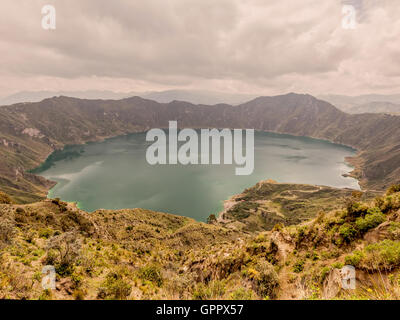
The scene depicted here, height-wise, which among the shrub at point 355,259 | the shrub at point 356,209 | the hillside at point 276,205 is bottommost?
the hillside at point 276,205

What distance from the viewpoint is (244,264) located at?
18.3m

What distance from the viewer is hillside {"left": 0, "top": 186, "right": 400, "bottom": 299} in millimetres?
9383

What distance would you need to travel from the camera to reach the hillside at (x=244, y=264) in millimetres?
9383

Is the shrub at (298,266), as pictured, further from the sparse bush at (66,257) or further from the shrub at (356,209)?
the sparse bush at (66,257)

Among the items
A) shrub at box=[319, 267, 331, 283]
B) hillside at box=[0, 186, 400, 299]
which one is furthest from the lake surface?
shrub at box=[319, 267, 331, 283]

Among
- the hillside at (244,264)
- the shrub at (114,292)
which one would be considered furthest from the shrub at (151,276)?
the shrub at (114,292)

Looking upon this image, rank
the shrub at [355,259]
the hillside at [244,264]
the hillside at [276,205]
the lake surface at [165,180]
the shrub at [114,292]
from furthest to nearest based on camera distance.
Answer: the lake surface at [165,180] < the hillside at [276,205] < the shrub at [355,259] < the shrub at [114,292] < the hillside at [244,264]

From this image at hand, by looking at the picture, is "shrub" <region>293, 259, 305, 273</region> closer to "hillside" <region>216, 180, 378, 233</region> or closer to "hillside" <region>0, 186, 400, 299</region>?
"hillside" <region>0, 186, 400, 299</region>

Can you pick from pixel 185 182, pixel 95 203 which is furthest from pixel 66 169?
pixel 185 182

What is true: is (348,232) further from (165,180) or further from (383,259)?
(165,180)

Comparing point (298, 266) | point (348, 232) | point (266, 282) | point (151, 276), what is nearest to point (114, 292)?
point (151, 276)
